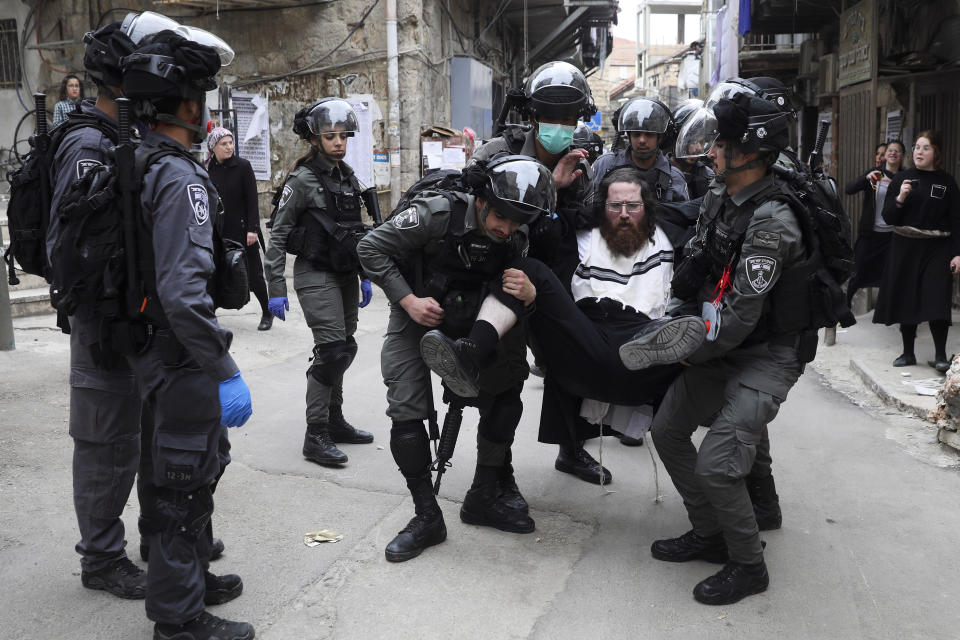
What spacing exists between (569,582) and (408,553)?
2.27ft

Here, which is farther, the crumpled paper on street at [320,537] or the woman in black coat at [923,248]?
the woman in black coat at [923,248]

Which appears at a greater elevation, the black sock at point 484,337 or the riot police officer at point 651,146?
A: the riot police officer at point 651,146

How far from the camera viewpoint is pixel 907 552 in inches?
148

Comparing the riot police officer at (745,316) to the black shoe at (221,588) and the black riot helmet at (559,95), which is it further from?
the black shoe at (221,588)

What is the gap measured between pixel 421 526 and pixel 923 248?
5.32 m

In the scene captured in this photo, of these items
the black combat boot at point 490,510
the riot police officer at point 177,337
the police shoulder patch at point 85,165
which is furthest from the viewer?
the black combat boot at point 490,510

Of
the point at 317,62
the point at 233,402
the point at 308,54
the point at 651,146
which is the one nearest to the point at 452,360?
the point at 233,402

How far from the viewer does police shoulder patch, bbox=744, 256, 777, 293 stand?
3166 mm

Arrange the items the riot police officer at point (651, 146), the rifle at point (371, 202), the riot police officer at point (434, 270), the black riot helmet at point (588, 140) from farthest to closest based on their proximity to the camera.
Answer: the black riot helmet at point (588, 140), the rifle at point (371, 202), the riot police officer at point (651, 146), the riot police officer at point (434, 270)

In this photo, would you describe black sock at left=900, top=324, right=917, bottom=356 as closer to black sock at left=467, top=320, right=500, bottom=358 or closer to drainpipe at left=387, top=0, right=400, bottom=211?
black sock at left=467, top=320, right=500, bottom=358

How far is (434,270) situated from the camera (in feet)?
12.3

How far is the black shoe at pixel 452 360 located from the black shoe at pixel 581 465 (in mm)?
1386

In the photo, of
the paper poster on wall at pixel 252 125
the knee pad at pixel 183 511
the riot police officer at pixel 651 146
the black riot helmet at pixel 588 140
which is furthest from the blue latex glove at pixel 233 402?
the paper poster on wall at pixel 252 125

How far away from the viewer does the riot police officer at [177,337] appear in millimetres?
2686
